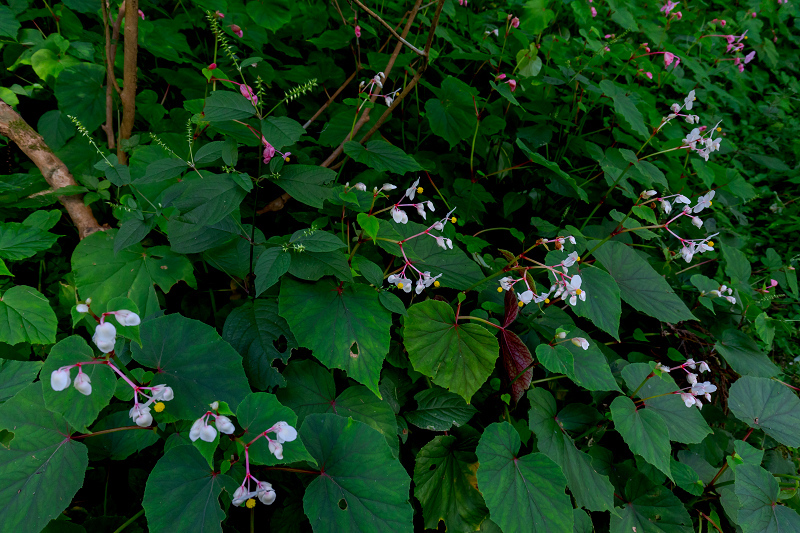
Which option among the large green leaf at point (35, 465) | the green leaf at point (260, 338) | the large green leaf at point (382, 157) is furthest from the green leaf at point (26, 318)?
the large green leaf at point (382, 157)

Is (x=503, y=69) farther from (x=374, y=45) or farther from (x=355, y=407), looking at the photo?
(x=355, y=407)

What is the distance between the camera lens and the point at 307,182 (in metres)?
1.35

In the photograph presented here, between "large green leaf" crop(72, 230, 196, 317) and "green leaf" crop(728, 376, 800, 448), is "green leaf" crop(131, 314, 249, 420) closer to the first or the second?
"large green leaf" crop(72, 230, 196, 317)

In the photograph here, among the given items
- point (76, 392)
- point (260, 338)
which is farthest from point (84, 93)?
point (76, 392)

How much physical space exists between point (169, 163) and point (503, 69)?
2211 millimetres

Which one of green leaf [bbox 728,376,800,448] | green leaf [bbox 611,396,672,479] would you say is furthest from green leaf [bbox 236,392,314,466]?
green leaf [bbox 728,376,800,448]

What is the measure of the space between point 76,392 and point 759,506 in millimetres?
2157

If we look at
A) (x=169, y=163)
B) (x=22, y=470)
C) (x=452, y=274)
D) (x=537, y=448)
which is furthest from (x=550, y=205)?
(x=22, y=470)

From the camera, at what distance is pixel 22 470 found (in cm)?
102

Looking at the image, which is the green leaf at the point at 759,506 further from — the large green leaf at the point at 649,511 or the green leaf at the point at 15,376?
the green leaf at the point at 15,376

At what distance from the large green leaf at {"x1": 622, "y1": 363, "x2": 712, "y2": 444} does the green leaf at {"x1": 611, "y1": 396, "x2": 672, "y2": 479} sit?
0.10 m

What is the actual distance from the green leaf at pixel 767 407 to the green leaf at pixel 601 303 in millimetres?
699

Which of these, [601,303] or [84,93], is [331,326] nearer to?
[601,303]

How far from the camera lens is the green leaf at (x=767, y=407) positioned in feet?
5.74
